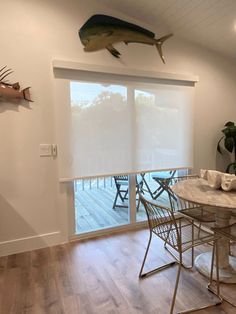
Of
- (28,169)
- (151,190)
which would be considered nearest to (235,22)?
(151,190)

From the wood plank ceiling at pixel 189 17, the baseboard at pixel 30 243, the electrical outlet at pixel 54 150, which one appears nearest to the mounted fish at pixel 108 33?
the wood plank ceiling at pixel 189 17

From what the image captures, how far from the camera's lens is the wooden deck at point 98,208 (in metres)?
3.14

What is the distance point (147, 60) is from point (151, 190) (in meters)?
1.83

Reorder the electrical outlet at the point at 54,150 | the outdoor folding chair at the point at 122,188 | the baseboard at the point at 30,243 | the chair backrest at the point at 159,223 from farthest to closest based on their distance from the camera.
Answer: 1. the outdoor folding chair at the point at 122,188
2. the electrical outlet at the point at 54,150
3. the baseboard at the point at 30,243
4. the chair backrest at the point at 159,223

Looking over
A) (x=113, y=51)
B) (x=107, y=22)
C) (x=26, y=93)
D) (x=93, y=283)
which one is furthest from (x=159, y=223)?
(x=107, y=22)

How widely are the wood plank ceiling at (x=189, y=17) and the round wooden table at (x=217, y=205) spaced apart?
6.29 feet

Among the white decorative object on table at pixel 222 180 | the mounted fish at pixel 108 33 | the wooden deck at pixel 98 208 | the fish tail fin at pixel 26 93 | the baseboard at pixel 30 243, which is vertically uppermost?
the mounted fish at pixel 108 33

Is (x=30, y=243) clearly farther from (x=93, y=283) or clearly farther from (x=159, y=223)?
(x=159, y=223)

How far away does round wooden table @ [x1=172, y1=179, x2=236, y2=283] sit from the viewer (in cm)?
174

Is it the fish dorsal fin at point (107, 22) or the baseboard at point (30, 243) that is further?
the fish dorsal fin at point (107, 22)

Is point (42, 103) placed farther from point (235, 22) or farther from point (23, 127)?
point (235, 22)

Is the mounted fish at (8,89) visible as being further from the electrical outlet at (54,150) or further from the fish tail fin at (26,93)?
the electrical outlet at (54,150)

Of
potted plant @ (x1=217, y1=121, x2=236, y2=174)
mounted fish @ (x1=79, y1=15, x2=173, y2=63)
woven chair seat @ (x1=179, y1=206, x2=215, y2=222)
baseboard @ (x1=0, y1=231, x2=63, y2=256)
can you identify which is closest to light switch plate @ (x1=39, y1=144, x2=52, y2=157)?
baseboard @ (x1=0, y1=231, x2=63, y2=256)

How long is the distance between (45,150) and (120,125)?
0.97 meters
